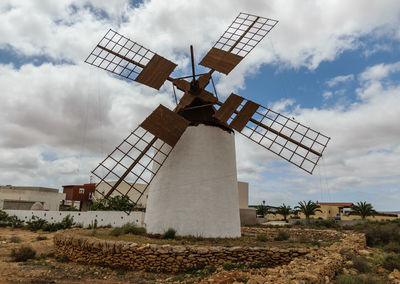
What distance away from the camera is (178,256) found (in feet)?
28.5

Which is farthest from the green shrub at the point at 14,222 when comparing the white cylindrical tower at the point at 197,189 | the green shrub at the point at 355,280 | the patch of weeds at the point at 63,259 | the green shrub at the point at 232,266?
the green shrub at the point at 355,280

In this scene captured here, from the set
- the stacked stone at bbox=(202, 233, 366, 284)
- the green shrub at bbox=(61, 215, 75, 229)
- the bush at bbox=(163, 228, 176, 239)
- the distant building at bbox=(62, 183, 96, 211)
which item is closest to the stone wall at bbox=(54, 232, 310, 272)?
the stacked stone at bbox=(202, 233, 366, 284)

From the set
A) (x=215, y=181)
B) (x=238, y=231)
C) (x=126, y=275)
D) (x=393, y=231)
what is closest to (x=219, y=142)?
(x=215, y=181)

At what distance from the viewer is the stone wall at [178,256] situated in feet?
28.5

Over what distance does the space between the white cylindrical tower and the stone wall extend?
2.74m

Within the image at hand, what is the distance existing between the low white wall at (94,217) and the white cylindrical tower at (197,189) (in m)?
9.86

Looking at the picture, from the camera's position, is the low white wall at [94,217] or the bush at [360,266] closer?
the bush at [360,266]

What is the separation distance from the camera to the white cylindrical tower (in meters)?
11.7

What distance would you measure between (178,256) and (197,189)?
11.8 ft

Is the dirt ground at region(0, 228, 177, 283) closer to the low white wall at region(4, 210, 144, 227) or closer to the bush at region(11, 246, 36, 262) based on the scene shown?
the bush at region(11, 246, 36, 262)

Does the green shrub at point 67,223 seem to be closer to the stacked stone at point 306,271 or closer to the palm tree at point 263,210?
the stacked stone at point 306,271

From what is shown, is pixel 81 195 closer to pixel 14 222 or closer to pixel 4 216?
A: pixel 4 216

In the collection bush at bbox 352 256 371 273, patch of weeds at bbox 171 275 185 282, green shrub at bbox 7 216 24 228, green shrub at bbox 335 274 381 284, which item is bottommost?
green shrub at bbox 7 216 24 228

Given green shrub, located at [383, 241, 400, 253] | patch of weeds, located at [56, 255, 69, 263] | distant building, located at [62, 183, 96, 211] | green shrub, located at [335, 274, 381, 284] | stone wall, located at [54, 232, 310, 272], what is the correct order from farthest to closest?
distant building, located at [62, 183, 96, 211] → green shrub, located at [383, 241, 400, 253] → patch of weeds, located at [56, 255, 69, 263] → stone wall, located at [54, 232, 310, 272] → green shrub, located at [335, 274, 381, 284]
